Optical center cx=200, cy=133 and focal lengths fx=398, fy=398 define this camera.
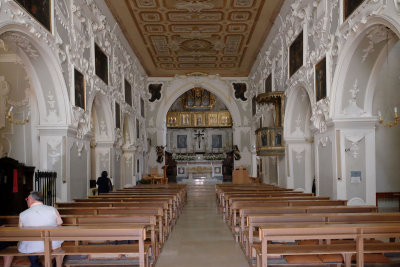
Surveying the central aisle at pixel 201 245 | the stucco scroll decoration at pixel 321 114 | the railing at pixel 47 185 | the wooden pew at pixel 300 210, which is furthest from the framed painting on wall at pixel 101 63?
the wooden pew at pixel 300 210

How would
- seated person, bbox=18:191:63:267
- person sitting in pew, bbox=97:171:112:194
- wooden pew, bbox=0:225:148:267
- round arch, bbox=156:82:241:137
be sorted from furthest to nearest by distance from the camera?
1. round arch, bbox=156:82:241:137
2. person sitting in pew, bbox=97:171:112:194
3. seated person, bbox=18:191:63:267
4. wooden pew, bbox=0:225:148:267

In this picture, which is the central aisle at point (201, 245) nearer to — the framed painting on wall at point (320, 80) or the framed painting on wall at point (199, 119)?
the framed painting on wall at point (320, 80)

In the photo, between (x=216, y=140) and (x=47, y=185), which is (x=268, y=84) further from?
(x=216, y=140)

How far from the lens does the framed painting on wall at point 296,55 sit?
492 inches

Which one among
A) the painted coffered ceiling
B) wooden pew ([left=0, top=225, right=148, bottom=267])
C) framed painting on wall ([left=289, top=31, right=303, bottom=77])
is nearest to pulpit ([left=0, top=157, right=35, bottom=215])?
wooden pew ([left=0, top=225, right=148, bottom=267])

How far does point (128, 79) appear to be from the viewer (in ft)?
61.5

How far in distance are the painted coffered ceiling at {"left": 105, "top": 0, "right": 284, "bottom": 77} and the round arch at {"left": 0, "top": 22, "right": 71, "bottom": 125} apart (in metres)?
5.17

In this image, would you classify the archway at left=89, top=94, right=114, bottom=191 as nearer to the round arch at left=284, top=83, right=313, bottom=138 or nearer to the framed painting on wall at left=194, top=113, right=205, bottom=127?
the round arch at left=284, top=83, right=313, bottom=138

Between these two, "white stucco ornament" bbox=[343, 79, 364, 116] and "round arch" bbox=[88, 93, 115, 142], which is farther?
"round arch" bbox=[88, 93, 115, 142]

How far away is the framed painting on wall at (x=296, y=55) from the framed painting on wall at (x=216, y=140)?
17.3 meters

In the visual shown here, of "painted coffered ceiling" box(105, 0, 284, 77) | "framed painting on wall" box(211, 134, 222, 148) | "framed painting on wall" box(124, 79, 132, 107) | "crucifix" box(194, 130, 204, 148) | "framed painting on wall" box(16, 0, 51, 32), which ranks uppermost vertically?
"painted coffered ceiling" box(105, 0, 284, 77)

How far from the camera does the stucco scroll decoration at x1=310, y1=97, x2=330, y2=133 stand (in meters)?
9.86

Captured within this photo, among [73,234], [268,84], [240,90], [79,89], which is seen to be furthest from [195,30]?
[73,234]

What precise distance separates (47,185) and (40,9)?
3.96 m
